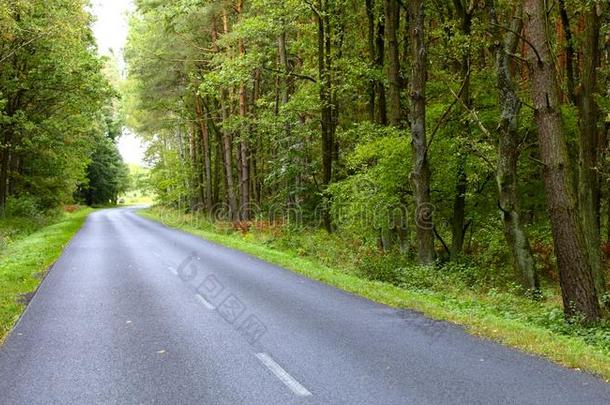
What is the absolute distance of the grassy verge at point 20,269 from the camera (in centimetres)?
1012

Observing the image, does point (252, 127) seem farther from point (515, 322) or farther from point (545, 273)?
point (515, 322)

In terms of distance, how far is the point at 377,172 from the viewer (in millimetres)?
15781

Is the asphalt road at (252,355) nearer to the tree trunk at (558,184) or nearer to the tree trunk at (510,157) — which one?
the tree trunk at (558,184)

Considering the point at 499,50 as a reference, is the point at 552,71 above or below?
below

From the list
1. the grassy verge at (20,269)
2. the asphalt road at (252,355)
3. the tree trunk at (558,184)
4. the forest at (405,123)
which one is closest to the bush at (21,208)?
the forest at (405,123)

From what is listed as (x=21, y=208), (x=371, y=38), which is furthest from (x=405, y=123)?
(x=21, y=208)

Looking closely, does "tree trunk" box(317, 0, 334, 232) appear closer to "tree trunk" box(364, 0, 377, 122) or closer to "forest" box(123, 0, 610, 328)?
"forest" box(123, 0, 610, 328)

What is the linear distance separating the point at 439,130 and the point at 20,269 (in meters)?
12.6

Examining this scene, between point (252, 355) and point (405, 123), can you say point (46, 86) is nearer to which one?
point (405, 123)

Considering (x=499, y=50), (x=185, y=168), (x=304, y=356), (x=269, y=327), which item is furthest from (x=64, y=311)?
(x=185, y=168)

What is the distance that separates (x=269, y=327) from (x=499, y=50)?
318 inches

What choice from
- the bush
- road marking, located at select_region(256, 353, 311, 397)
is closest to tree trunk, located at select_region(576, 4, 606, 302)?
road marking, located at select_region(256, 353, 311, 397)

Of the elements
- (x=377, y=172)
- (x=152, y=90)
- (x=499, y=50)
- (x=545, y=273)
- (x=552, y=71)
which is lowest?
(x=545, y=273)

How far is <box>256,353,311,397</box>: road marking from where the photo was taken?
229 inches
